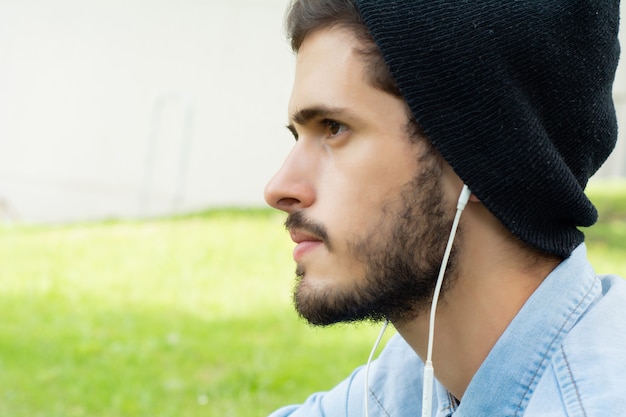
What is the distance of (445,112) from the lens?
7.33 feet

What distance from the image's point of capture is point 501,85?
2.21 m

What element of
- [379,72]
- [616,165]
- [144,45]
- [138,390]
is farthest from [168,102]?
[379,72]

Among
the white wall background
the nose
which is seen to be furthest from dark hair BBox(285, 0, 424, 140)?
the white wall background

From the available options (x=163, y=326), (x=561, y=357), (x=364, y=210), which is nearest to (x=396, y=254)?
(x=364, y=210)

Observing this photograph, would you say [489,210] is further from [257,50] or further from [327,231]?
[257,50]

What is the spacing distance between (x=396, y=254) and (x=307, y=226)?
0.22m

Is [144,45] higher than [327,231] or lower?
lower

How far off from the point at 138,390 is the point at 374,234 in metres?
3.31

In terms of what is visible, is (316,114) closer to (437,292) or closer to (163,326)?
(437,292)

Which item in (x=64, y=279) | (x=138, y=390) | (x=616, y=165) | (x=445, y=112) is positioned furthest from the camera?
(x=616, y=165)

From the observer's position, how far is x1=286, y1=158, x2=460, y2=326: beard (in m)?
2.29

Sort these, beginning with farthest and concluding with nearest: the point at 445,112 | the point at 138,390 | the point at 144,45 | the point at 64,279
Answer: the point at 144,45 → the point at 64,279 → the point at 138,390 → the point at 445,112

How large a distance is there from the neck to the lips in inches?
12.0

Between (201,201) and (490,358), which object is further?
(201,201)
